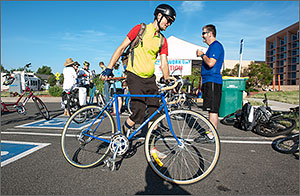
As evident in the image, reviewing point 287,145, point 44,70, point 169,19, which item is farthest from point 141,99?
point 44,70

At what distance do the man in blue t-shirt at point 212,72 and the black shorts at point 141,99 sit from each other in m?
1.40

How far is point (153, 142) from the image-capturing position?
2.67 meters

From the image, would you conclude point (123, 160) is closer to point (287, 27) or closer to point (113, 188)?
point (113, 188)

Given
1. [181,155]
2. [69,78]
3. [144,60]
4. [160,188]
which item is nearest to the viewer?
[160,188]

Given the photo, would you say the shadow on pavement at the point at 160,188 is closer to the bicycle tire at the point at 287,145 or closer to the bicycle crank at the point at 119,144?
the bicycle crank at the point at 119,144

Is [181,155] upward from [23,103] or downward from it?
downward

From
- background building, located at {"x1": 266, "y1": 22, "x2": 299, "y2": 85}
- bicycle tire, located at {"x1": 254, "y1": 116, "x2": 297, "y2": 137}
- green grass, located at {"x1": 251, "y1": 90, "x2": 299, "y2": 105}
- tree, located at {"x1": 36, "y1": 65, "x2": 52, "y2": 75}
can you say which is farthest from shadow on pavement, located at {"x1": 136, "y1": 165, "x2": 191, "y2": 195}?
tree, located at {"x1": 36, "y1": 65, "x2": 52, "y2": 75}

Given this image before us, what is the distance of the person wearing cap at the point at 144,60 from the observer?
2.81 m

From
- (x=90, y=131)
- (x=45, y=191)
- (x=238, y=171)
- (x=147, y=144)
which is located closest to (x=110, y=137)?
(x=90, y=131)

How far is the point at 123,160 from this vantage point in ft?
10.2

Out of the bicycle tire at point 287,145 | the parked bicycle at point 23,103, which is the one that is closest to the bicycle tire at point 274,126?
the bicycle tire at point 287,145

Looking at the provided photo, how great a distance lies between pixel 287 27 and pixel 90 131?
227 ft

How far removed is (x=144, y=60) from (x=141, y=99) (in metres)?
0.59

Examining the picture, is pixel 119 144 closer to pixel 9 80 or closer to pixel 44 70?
pixel 9 80
